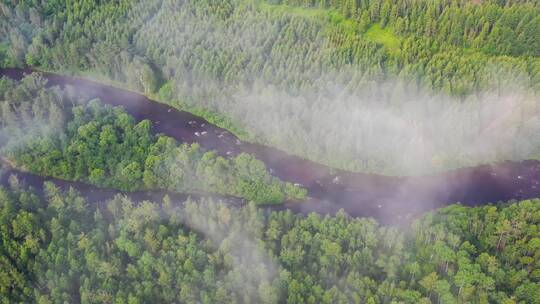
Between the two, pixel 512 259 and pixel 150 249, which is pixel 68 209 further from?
pixel 512 259

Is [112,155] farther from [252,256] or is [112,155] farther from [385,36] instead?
[385,36]

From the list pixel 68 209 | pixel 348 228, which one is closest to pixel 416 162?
pixel 348 228

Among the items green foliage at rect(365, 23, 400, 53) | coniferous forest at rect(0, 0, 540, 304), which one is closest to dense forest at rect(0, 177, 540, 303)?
coniferous forest at rect(0, 0, 540, 304)

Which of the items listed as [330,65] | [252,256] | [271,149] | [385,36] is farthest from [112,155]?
[385,36]

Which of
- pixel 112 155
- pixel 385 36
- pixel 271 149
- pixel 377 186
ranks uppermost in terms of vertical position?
pixel 385 36

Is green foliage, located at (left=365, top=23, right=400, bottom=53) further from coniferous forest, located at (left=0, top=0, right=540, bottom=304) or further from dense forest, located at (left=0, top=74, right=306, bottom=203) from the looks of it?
dense forest, located at (left=0, top=74, right=306, bottom=203)
